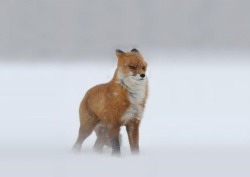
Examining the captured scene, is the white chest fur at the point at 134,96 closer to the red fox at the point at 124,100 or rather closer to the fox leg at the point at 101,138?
the red fox at the point at 124,100

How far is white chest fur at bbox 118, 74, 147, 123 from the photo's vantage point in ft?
20.7

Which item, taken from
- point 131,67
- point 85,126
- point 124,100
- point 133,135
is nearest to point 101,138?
point 85,126

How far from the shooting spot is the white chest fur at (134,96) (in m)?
6.32

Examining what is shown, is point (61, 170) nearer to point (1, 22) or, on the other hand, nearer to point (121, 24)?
point (121, 24)

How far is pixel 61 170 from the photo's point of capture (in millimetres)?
5402

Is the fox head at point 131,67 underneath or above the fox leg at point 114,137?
above

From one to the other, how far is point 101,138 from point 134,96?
0.83m

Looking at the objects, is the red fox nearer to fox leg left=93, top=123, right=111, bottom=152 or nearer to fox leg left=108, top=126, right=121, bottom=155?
fox leg left=108, top=126, right=121, bottom=155

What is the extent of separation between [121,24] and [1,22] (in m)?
6.87

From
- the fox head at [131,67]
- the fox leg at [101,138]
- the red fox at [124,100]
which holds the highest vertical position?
the fox head at [131,67]

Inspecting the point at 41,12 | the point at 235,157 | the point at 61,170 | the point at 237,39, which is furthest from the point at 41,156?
the point at 41,12

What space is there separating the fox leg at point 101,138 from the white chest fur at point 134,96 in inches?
21.5

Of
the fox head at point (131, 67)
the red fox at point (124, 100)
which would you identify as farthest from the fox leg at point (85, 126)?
the fox head at point (131, 67)

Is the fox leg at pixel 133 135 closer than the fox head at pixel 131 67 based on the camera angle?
No
